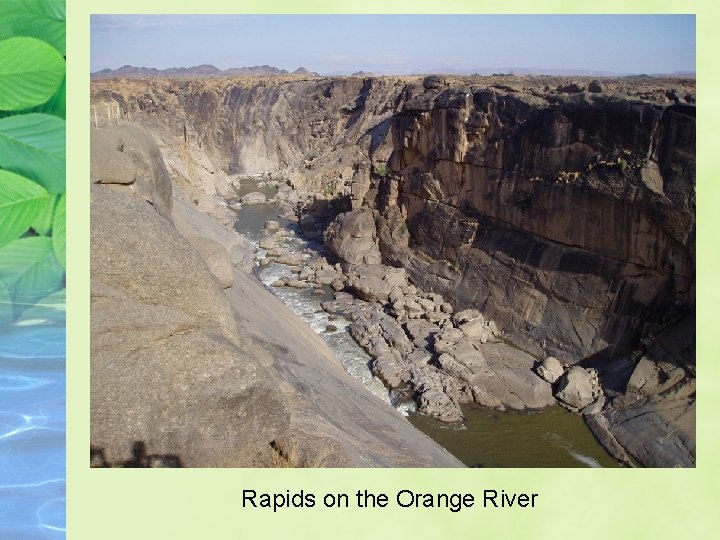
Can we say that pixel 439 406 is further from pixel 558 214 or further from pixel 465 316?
pixel 558 214

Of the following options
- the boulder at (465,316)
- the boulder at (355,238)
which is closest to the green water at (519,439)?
the boulder at (465,316)

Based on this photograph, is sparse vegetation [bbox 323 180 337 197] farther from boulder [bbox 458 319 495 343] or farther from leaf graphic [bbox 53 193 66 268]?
leaf graphic [bbox 53 193 66 268]

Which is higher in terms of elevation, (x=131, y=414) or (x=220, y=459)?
(x=131, y=414)

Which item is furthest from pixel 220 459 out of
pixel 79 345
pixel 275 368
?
pixel 275 368

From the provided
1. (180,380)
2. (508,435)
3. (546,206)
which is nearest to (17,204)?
(180,380)

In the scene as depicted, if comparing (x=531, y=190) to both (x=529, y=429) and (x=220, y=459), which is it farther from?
(x=220, y=459)

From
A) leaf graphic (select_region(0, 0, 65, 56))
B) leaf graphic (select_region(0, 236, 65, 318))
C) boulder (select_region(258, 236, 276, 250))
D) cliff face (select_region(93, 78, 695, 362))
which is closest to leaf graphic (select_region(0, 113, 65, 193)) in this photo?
leaf graphic (select_region(0, 236, 65, 318))
